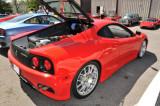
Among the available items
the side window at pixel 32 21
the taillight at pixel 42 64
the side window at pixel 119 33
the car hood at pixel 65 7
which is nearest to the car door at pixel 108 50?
the car hood at pixel 65 7

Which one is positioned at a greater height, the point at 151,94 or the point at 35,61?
the point at 35,61

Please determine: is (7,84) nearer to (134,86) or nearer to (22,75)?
(22,75)

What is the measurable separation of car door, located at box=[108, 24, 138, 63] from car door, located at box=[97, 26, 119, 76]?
0.22 meters

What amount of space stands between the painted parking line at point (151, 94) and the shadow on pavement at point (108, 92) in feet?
1.01

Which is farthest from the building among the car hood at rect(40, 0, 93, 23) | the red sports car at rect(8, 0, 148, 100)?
the car hood at rect(40, 0, 93, 23)

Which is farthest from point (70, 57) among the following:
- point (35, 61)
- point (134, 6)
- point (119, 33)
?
point (134, 6)

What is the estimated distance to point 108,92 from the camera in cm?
252

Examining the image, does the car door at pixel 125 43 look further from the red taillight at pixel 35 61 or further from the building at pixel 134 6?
the building at pixel 134 6

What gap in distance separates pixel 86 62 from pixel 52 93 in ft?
2.41

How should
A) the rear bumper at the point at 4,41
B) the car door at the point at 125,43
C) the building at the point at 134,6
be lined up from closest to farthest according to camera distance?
the car door at the point at 125,43
the rear bumper at the point at 4,41
the building at the point at 134,6

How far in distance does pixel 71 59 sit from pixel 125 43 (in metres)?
1.71

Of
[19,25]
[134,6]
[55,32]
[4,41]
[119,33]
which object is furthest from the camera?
[134,6]

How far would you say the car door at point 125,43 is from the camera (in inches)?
118

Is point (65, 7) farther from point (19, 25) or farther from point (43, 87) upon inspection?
point (19, 25)
